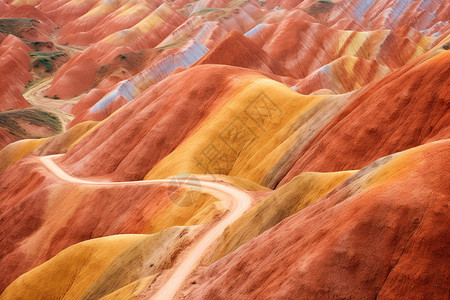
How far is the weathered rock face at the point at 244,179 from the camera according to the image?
50.1 ft

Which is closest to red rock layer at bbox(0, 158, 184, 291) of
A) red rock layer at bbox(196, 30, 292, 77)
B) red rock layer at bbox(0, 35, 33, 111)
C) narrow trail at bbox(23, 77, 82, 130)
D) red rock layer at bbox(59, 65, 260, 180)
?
red rock layer at bbox(59, 65, 260, 180)

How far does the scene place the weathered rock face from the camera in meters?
15.3

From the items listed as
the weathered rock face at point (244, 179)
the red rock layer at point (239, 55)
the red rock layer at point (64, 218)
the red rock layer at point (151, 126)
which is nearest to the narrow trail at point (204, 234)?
the weathered rock face at point (244, 179)

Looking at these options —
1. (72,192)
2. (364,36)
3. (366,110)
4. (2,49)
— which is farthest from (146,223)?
(2,49)

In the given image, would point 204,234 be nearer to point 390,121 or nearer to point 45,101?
point 390,121

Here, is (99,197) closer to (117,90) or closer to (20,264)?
(20,264)

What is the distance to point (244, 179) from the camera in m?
42.9

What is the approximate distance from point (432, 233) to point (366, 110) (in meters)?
25.7

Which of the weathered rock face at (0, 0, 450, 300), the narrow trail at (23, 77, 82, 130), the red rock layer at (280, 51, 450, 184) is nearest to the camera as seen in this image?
the weathered rock face at (0, 0, 450, 300)

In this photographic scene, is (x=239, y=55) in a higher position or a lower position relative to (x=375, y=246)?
lower

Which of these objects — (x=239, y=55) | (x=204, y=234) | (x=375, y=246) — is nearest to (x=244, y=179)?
(x=204, y=234)

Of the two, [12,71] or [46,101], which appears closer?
[46,101]

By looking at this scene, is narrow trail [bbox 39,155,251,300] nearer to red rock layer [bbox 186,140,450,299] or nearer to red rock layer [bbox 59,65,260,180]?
red rock layer [bbox 186,140,450,299]

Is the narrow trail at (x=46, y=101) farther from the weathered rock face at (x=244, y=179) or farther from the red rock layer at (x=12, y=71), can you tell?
the red rock layer at (x=12, y=71)
